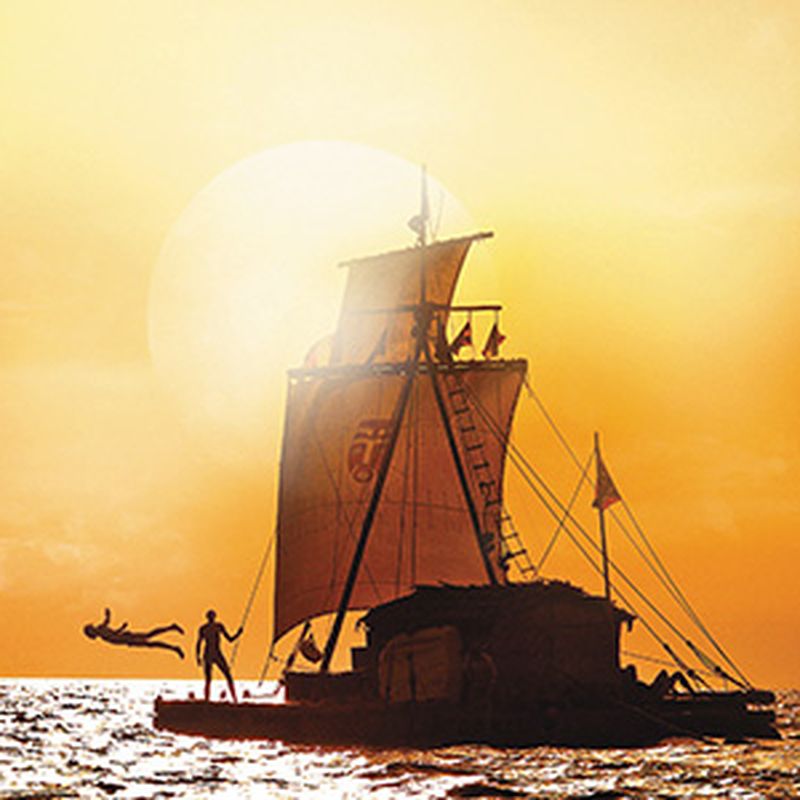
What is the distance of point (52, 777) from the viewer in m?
30.9

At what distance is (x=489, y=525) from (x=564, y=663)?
1883 centimetres

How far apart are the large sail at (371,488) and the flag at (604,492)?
11.2 m

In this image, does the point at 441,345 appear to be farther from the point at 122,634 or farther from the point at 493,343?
the point at 122,634

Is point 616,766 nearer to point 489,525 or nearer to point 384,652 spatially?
point 384,652

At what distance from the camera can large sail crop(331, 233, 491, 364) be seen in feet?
189

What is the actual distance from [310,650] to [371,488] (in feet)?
22.6

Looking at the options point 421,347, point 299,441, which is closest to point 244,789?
point 421,347

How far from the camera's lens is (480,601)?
118 feet

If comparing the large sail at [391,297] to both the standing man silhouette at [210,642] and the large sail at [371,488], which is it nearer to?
the large sail at [371,488]

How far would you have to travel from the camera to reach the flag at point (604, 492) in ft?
141

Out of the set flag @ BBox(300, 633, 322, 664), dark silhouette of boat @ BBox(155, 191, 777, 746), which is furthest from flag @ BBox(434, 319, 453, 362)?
flag @ BBox(300, 633, 322, 664)

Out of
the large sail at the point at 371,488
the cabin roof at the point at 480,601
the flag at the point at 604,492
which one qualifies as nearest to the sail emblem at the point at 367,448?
the large sail at the point at 371,488

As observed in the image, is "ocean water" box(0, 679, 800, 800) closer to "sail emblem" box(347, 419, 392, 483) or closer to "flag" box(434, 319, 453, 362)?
"sail emblem" box(347, 419, 392, 483)

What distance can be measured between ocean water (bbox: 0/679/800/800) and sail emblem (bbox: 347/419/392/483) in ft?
49.1
